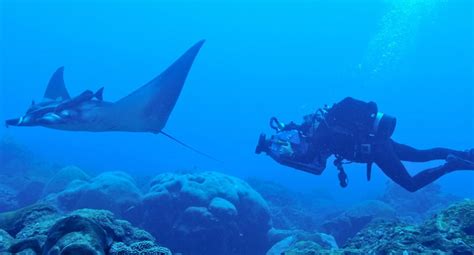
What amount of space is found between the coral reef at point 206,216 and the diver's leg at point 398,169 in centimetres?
389

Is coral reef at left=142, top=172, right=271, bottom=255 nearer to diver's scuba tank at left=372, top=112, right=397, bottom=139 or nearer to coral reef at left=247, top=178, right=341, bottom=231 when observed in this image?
coral reef at left=247, top=178, right=341, bottom=231

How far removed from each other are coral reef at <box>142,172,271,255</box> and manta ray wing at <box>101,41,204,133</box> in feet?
9.44

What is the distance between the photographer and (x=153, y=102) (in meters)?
7.24

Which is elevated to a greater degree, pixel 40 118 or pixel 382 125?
pixel 382 125

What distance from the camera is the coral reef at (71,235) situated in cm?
300

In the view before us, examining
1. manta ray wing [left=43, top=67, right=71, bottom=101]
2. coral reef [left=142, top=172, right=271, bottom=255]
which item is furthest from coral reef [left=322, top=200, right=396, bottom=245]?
manta ray wing [left=43, top=67, right=71, bottom=101]

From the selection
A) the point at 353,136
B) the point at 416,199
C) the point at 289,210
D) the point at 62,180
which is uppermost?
the point at 416,199

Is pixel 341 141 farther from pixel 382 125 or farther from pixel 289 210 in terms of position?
pixel 289 210

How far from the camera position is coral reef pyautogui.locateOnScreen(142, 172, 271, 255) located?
9242mm

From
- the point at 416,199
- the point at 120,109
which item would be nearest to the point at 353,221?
the point at 416,199

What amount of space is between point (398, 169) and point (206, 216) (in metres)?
4.44

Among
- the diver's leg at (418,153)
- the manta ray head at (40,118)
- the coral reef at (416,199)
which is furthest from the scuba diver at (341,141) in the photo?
the coral reef at (416,199)

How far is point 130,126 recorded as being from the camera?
730 centimetres

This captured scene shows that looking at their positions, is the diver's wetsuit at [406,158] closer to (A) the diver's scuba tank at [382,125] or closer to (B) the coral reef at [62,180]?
(A) the diver's scuba tank at [382,125]
